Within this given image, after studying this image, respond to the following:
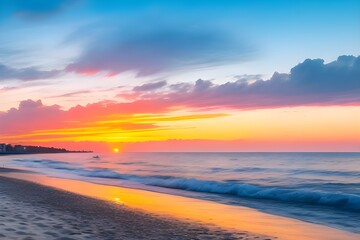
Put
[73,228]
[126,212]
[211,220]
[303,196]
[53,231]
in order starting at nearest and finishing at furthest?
[53,231] → [73,228] → [211,220] → [126,212] → [303,196]

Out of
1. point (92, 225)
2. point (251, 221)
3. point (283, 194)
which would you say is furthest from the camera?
point (283, 194)

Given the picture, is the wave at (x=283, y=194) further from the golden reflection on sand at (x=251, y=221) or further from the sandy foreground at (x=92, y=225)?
the sandy foreground at (x=92, y=225)

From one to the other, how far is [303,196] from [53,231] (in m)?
18.1

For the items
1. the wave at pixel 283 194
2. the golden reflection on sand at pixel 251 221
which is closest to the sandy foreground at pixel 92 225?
the golden reflection on sand at pixel 251 221

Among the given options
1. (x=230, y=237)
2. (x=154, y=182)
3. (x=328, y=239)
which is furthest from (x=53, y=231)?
(x=154, y=182)

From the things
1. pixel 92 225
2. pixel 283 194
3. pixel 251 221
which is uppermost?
pixel 92 225

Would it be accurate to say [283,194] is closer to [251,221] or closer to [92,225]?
[251,221]

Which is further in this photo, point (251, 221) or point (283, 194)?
point (283, 194)

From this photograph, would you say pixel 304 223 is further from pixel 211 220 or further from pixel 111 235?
pixel 111 235

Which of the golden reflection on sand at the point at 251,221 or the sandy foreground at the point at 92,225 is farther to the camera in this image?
the golden reflection on sand at the point at 251,221

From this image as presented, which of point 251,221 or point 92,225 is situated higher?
point 92,225

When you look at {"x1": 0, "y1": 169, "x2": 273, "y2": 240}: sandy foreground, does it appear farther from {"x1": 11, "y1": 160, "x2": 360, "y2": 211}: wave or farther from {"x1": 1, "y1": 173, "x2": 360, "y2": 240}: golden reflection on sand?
{"x1": 11, "y1": 160, "x2": 360, "y2": 211}: wave

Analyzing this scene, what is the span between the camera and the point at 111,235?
10.9 m

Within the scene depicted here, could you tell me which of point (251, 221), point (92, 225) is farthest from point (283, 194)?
point (92, 225)
